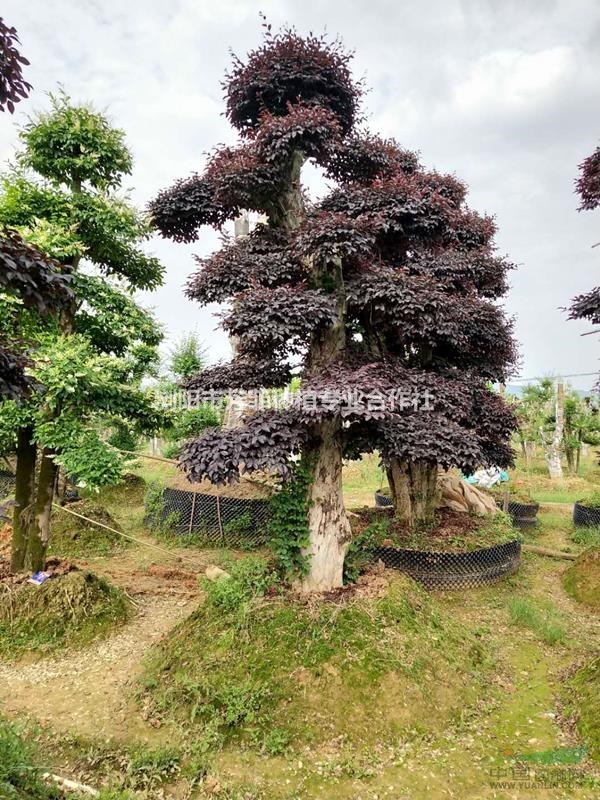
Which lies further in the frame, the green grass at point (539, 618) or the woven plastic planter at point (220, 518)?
the woven plastic planter at point (220, 518)

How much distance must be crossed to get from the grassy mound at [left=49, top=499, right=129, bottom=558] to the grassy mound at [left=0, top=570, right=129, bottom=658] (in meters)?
2.88

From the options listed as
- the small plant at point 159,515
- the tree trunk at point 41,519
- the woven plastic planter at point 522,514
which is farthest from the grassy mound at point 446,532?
the tree trunk at point 41,519

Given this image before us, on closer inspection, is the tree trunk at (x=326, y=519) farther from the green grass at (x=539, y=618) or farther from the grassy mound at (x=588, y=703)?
the green grass at (x=539, y=618)

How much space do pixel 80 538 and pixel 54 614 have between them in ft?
11.6

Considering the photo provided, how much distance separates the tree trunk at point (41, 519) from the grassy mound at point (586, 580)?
6473mm

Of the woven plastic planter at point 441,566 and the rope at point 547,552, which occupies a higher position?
the woven plastic planter at point 441,566

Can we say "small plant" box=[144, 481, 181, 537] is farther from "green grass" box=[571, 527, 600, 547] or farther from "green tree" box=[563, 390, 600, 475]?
"green tree" box=[563, 390, 600, 475]

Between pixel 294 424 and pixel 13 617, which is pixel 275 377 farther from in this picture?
pixel 13 617

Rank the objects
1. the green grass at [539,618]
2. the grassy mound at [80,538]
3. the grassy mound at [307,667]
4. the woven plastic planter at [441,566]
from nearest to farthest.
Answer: the grassy mound at [307,667]
the green grass at [539,618]
the woven plastic planter at [441,566]
the grassy mound at [80,538]

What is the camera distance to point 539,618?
5547 millimetres

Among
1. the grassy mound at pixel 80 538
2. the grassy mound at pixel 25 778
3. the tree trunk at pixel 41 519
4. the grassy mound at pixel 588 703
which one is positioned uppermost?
the tree trunk at pixel 41 519

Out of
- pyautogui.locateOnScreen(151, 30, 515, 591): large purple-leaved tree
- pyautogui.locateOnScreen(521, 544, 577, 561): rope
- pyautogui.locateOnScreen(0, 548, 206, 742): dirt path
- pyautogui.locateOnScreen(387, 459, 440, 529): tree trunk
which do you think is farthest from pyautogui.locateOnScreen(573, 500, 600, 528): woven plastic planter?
pyautogui.locateOnScreen(0, 548, 206, 742): dirt path

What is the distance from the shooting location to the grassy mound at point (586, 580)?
20.3ft

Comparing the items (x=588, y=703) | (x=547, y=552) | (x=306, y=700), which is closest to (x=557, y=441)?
(x=547, y=552)
